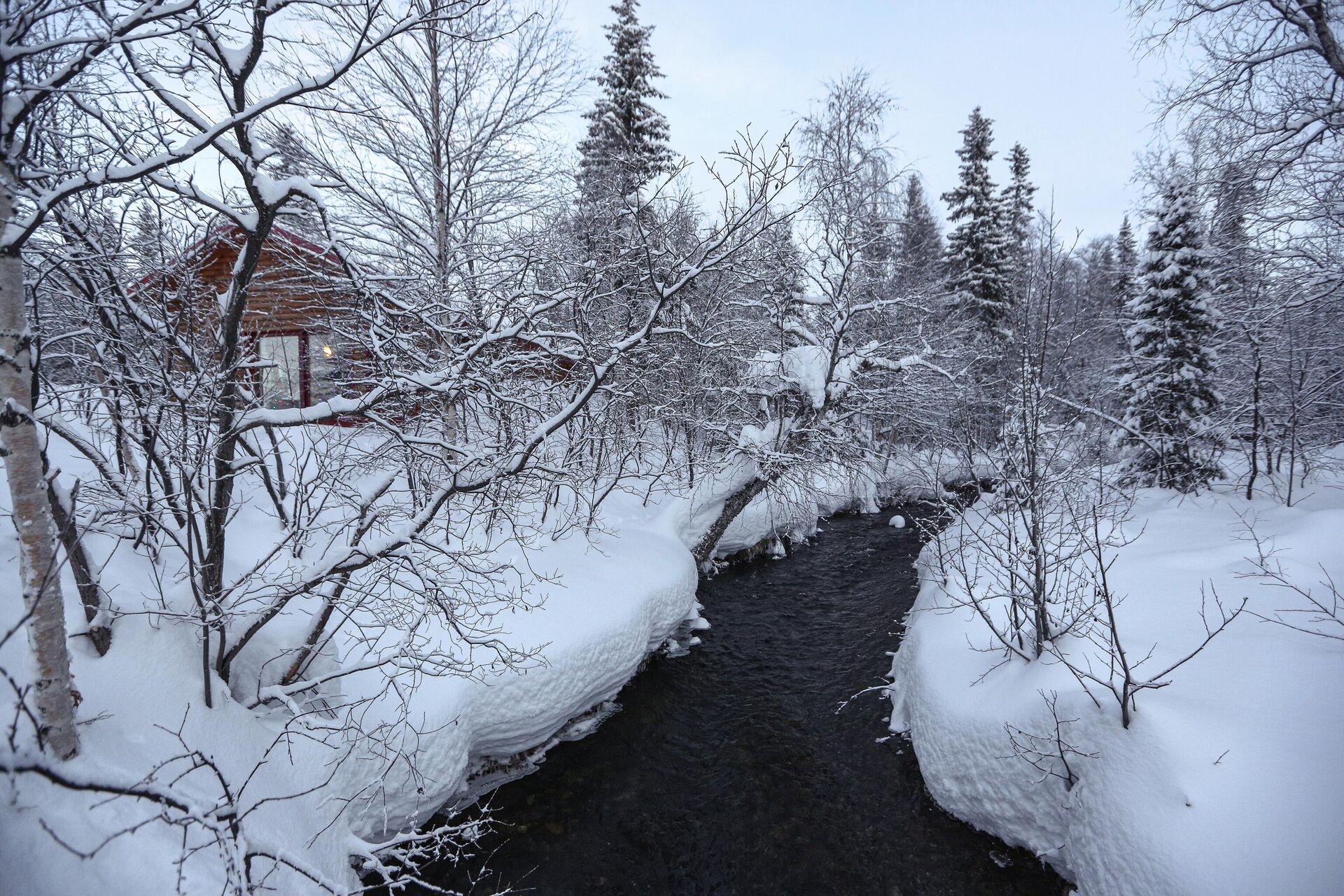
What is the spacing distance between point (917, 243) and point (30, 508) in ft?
82.9

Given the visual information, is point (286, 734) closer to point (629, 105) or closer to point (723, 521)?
point (723, 521)

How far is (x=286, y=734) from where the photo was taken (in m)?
4.06

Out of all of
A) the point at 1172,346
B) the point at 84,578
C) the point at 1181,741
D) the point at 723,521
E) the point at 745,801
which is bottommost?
the point at 745,801

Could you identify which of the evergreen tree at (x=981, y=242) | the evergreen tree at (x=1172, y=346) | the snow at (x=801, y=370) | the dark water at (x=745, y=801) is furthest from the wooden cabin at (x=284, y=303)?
the evergreen tree at (x=981, y=242)

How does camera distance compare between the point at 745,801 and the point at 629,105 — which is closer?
the point at 745,801

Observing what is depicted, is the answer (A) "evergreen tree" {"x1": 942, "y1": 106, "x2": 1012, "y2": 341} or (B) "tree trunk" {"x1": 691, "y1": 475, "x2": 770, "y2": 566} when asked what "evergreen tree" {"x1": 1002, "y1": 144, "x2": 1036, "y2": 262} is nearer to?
(A) "evergreen tree" {"x1": 942, "y1": 106, "x2": 1012, "y2": 341}

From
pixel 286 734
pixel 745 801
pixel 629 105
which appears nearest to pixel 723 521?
pixel 745 801

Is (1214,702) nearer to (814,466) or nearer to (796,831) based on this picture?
(796,831)

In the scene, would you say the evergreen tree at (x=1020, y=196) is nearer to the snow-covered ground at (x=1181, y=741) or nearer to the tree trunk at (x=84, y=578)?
the snow-covered ground at (x=1181, y=741)

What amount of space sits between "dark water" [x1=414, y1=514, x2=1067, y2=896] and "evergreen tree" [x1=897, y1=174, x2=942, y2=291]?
31.1 feet

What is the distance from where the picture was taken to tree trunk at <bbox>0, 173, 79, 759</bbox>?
8.32 ft

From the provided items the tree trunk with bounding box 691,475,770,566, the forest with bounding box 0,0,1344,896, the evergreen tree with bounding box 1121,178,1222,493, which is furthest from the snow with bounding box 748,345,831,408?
the evergreen tree with bounding box 1121,178,1222,493

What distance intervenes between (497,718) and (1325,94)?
1264 cm

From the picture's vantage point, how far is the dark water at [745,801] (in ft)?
16.6
